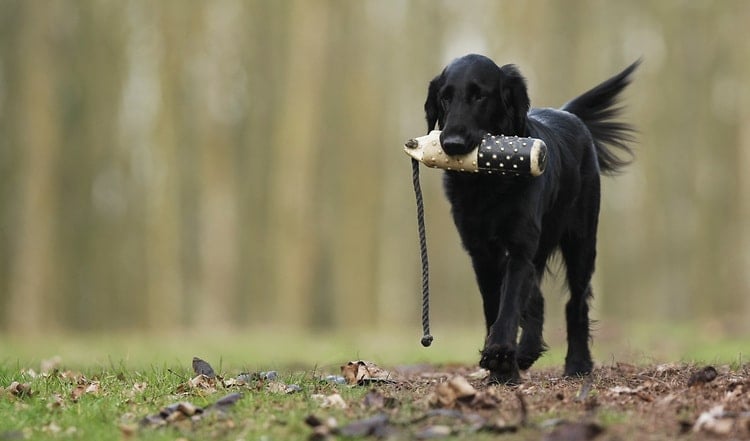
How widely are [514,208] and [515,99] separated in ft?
2.06

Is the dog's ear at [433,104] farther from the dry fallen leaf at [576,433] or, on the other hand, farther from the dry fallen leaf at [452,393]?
the dry fallen leaf at [576,433]

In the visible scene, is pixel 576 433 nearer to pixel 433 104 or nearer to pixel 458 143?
pixel 458 143

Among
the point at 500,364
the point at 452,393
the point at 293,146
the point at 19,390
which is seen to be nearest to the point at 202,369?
the point at 19,390

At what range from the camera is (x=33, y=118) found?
1947cm

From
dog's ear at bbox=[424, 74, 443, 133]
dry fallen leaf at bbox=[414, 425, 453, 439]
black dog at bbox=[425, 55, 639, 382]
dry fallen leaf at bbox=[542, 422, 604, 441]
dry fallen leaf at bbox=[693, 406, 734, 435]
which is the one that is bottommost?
dry fallen leaf at bbox=[414, 425, 453, 439]

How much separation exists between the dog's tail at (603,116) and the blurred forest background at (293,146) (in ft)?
36.4

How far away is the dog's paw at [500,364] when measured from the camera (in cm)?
569

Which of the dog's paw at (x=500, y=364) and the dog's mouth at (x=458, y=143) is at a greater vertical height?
the dog's mouth at (x=458, y=143)

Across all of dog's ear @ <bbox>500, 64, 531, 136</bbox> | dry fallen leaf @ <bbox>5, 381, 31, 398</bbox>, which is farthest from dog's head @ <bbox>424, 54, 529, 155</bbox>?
dry fallen leaf @ <bbox>5, 381, 31, 398</bbox>

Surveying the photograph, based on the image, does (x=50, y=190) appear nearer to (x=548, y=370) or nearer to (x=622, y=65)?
(x=622, y=65)

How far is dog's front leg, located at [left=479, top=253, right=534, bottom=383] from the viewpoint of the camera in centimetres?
570

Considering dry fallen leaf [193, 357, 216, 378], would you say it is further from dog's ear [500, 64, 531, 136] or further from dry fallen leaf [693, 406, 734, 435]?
dry fallen leaf [693, 406, 734, 435]

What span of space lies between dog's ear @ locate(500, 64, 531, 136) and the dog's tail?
70.9 inches

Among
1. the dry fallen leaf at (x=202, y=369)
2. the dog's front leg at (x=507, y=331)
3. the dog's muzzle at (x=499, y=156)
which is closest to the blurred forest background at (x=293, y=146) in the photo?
the dry fallen leaf at (x=202, y=369)
